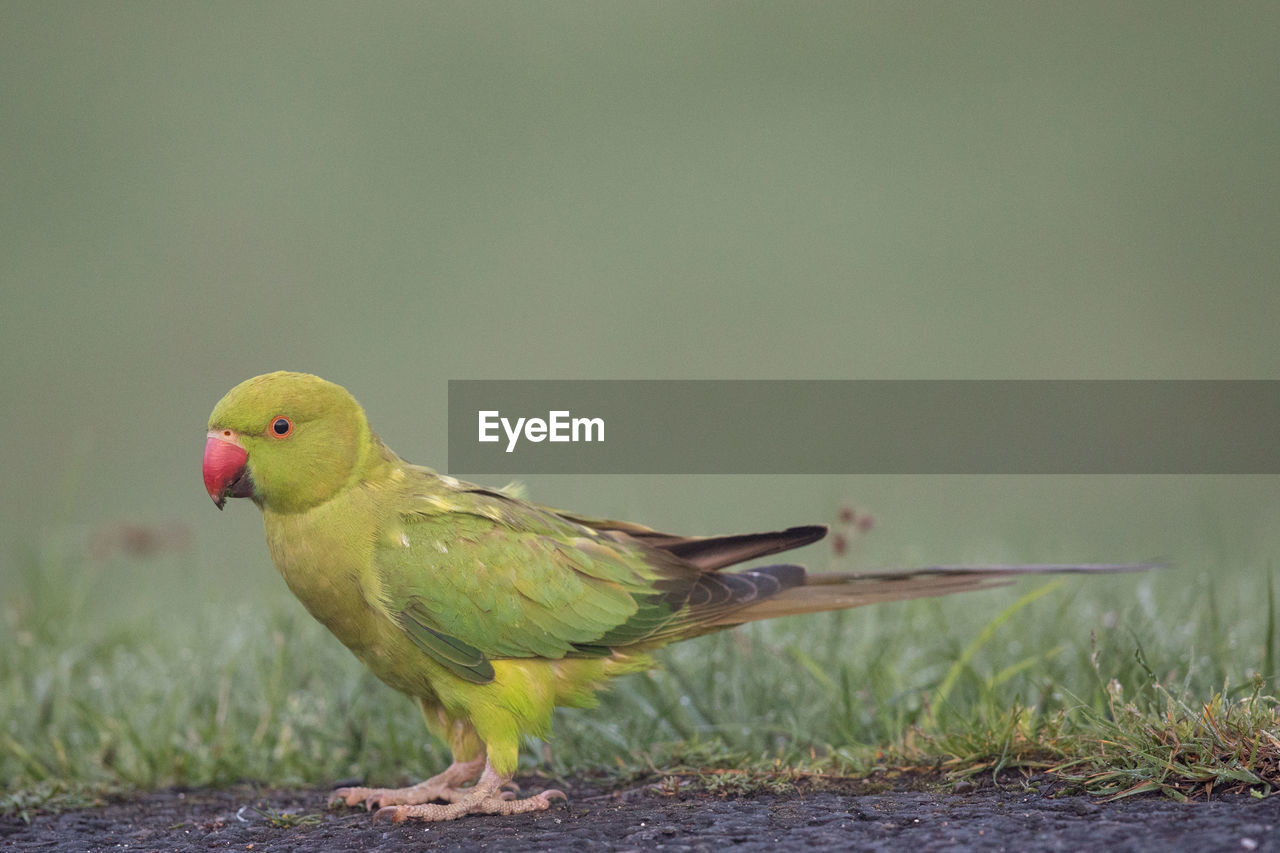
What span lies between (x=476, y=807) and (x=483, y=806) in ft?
0.08

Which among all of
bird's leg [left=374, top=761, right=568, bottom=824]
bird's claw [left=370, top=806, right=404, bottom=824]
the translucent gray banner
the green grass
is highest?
the translucent gray banner

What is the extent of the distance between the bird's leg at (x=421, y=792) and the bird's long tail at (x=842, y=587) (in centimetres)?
89

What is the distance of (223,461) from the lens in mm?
3553

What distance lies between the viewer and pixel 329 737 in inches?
170

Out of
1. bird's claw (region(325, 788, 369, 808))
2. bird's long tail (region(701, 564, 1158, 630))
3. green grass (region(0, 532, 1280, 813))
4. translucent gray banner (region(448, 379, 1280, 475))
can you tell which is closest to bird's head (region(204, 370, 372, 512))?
bird's claw (region(325, 788, 369, 808))

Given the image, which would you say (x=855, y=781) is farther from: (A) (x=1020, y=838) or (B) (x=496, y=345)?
(B) (x=496, y=345)

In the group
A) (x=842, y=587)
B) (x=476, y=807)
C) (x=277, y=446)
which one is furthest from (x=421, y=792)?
(x=842, y=587)

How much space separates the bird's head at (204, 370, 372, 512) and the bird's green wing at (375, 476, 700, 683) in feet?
0.89

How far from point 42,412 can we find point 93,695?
8.30 m

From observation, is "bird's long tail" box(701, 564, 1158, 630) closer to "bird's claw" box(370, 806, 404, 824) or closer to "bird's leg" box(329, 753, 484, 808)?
"bird's leg" box(329, 753, 484, 808)

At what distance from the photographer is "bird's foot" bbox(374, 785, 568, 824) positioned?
3.44 m

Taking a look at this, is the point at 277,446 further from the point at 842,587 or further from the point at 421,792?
the point at 842,587

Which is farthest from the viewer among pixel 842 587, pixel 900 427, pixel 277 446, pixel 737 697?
pixel 900 427

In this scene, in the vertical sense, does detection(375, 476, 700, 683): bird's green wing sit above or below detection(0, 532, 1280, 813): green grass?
above
